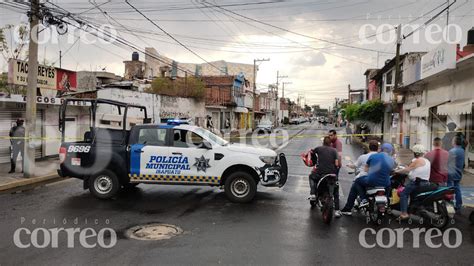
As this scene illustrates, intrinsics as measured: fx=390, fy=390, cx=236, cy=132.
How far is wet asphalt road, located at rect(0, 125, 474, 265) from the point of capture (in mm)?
5445

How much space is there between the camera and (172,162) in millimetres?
8914

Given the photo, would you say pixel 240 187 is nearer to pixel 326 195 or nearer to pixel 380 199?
pixel 326 195

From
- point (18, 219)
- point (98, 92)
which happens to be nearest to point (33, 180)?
point (18, 219)

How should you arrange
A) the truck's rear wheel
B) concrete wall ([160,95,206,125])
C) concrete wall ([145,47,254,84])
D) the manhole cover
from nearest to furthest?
the manhole cover
the truck's rear wheel
concrete wall ([160,95,206,125])
concrete wall ([145,47,254,84])

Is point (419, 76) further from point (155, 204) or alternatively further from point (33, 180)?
point (33, 180)

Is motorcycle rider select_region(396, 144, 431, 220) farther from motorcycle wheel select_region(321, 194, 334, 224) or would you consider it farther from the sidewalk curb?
the sidewalk curb

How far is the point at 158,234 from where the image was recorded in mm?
6453

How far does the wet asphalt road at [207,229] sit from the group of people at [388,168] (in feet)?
1.84

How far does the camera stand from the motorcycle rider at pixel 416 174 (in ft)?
23.2

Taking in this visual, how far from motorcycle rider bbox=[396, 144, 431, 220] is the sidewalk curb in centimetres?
940

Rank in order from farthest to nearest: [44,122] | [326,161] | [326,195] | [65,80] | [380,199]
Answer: [65,80]
[44,122]
[326,161]
[326,195]
[380,199]

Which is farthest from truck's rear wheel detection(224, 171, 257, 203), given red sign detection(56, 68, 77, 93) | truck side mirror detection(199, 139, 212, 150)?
red sign detection(56, 68, 77, 93)

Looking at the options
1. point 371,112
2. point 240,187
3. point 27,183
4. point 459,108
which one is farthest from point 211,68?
point 240,187

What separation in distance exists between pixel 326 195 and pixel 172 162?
3.56m
